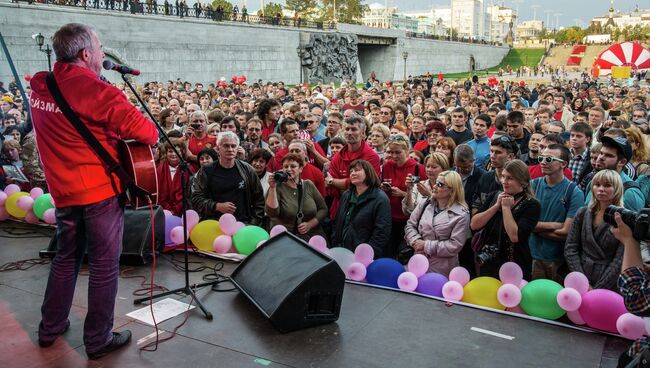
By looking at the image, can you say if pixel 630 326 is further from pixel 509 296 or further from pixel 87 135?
pixel 87 135

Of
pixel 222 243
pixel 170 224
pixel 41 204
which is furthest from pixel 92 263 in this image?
pixel 41 204

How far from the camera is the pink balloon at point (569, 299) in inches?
144

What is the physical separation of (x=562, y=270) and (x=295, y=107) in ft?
20.7

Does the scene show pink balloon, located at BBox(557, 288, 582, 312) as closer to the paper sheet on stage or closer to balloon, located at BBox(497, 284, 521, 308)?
balloon, located at BBox(497, 284, 521, 308)

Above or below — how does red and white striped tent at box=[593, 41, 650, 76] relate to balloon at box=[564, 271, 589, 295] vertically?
above

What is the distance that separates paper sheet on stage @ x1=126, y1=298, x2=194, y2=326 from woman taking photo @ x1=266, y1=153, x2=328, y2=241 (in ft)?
5.10

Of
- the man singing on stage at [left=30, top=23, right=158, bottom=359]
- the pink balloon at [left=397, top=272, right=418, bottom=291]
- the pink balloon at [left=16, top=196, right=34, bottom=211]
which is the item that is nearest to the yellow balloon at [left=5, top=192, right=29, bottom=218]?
the pink balloon at [left=16, top=196, right=34, bottom=211]

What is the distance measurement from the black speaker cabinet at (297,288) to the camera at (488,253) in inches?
55.8

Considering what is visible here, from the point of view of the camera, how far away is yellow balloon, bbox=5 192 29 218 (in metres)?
6.17

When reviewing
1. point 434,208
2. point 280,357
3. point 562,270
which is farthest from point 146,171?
point 562,270

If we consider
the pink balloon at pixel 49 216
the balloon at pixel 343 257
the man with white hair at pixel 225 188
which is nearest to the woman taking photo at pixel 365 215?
the balloon at pixel 343 257

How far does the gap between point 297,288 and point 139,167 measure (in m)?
1.24

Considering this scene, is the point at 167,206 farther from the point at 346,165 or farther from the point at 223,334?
the point at 223,334

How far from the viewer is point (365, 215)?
5062mm
